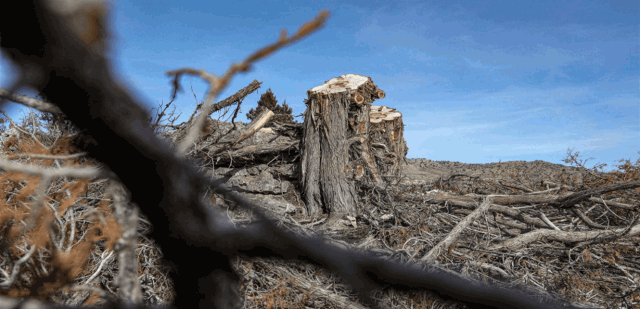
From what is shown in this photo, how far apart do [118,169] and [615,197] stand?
25.7 feet

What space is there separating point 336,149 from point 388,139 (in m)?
2.15

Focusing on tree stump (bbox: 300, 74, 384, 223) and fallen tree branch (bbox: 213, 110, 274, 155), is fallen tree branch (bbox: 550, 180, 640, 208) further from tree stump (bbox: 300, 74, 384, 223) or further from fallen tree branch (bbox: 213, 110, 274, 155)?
fallen tree branch (bbox: 213, 110, 274, 155)

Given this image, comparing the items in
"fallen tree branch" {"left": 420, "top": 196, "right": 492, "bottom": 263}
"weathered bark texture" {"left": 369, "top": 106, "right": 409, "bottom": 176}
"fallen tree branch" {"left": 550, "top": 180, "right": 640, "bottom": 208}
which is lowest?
"fallen tree branch" {"left": 420, "top": 196, "right": 492, "bottom": 263}

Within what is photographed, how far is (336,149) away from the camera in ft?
21.5

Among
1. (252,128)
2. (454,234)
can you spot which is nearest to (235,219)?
(454,234)

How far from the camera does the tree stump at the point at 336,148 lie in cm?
643

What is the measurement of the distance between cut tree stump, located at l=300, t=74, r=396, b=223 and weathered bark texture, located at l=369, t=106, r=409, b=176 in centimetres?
87

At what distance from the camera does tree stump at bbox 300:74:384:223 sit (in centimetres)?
643

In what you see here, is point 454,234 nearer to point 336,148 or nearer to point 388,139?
point 336,148

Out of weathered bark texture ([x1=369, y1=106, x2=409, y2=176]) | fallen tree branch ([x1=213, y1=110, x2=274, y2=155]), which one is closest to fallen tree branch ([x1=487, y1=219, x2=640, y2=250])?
weathered bark texture ([x1=369, y1=106, x2=409, y2=176])

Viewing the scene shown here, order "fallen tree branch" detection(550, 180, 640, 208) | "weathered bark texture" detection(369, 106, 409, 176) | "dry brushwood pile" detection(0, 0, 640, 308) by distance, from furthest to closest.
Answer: "weathered bark texture" detection(369, 106, 409, 176)
"fallen tree branch" detection(550, 180, 640, 208)
"dry brushwood pile" detection(0, 0, 640, 308)

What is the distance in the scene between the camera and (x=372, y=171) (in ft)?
22.6

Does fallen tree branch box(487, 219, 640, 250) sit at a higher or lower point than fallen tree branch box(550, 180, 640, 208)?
lower

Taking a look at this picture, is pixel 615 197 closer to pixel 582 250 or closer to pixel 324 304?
pixel 582 250
